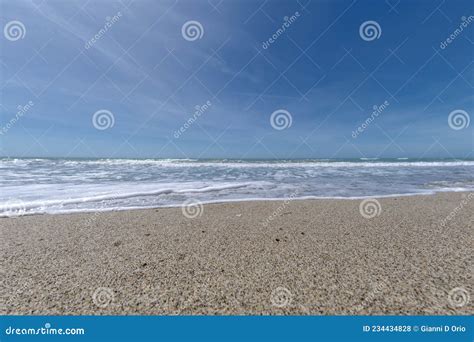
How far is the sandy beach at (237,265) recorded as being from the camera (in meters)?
2.13

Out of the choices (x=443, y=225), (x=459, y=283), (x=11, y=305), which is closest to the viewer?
(x=11, y=305)

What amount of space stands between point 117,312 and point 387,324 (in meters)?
2.52

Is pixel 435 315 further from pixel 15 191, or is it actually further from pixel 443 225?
pixel 15 191

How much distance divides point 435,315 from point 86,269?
374cm

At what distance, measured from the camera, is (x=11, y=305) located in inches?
86.4

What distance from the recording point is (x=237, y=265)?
2791 mm

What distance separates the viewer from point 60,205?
591 centimetres

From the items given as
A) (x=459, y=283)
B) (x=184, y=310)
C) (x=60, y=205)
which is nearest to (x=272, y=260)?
(x=184, y=310)

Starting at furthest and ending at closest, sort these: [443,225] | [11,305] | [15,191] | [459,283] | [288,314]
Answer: [15,191] → [443,225] → [459,283] → [11,305] → [288,314]

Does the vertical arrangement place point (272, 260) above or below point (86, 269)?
above

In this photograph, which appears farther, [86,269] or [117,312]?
[86,269]

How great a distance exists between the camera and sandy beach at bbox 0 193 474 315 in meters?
2.13

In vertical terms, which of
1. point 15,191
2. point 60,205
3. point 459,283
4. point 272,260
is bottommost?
point 15,191

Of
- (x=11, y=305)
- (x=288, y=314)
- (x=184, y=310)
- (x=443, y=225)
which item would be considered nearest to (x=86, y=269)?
(x=11, y=305)
